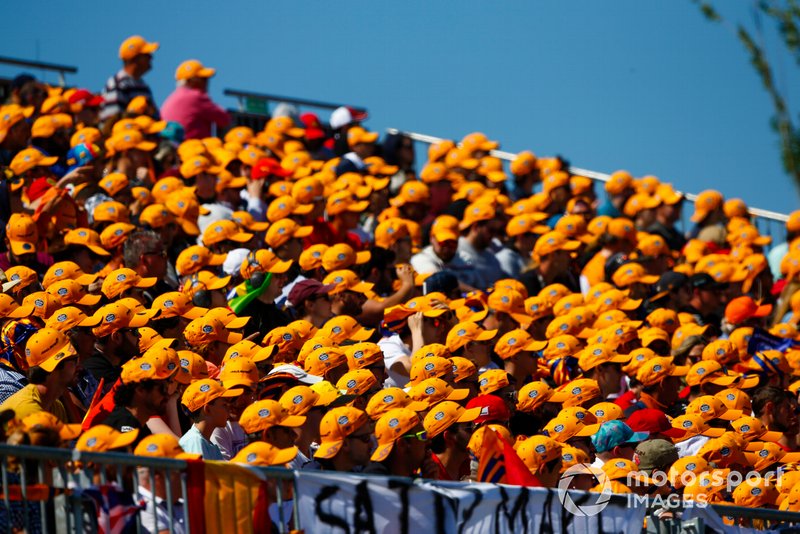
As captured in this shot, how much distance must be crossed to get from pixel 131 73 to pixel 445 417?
1007 cm

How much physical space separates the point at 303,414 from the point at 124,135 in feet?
23.8

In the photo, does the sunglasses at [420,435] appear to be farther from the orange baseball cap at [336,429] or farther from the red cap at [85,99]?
the red cap at [85,99]

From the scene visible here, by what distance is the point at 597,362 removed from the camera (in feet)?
43.0

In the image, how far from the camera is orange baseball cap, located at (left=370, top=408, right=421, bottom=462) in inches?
394

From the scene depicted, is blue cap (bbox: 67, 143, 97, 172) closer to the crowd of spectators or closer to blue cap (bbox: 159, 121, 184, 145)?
the crowd of spectators

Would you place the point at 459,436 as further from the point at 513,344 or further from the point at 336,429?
the point at 513,344

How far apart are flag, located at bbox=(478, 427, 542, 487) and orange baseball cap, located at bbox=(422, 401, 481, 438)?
926 millimetres

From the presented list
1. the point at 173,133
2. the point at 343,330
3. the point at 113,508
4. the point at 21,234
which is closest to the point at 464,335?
the point at 343,330

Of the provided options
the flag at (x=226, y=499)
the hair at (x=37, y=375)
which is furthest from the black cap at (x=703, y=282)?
the flag at (x=226, y=499)

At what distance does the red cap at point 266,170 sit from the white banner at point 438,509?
329 inches

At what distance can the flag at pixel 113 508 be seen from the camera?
754cm

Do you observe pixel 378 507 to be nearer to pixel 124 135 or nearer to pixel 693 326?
pixel 693 326

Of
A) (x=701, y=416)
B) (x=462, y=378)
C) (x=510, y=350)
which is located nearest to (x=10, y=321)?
(x=462, y=378)

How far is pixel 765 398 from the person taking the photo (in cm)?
1287
